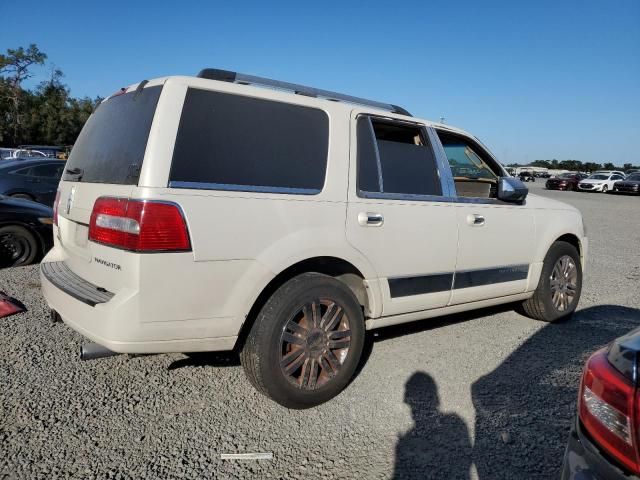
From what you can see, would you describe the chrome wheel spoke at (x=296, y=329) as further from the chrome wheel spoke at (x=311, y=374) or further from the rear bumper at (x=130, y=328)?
the rear bumper at (x=130, y=328)

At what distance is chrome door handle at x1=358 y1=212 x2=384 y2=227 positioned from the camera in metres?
3.24

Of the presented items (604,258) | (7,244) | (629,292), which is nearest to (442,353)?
(629,292)

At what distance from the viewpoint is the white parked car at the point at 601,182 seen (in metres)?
36.3

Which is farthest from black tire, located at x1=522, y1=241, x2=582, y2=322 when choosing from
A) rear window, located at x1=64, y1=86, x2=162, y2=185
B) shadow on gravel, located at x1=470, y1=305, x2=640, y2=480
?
rear window, located at x1=64, y1=86, x2=162, y2=185

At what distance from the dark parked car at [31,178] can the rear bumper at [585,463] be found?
36.3 feet

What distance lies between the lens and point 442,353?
405cm

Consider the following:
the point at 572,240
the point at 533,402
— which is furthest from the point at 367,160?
the point at 572,240

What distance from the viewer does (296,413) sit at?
3.07 meters

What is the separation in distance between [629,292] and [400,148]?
454 cm

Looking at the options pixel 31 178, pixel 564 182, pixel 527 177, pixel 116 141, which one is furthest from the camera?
pixel 527 177

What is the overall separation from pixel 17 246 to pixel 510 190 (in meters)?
6.08

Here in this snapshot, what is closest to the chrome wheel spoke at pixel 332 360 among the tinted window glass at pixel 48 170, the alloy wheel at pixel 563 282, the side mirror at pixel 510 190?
the side mirror at pixel 510 190

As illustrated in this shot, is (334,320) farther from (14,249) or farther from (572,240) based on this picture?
(14,249)

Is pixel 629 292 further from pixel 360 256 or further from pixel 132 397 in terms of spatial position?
pixel 132 397
